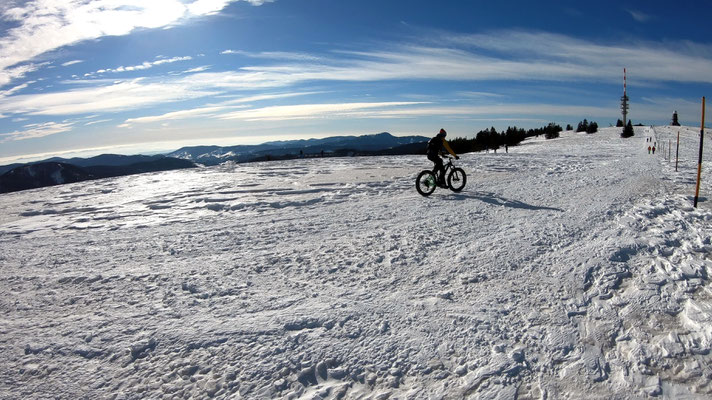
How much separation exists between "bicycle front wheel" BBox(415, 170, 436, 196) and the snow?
206cm

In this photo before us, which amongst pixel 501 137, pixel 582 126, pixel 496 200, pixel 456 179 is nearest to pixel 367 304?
pixel 496 200

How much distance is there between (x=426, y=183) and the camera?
11242mm

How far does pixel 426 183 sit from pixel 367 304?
7.27m

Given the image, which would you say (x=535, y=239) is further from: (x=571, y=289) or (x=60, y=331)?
(x=60, y=331)

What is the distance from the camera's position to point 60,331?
4137mm

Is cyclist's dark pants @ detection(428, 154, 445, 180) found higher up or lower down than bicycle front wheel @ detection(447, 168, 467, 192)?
higher up

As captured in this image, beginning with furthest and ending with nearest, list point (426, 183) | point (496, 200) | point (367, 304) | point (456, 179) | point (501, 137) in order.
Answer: point (501, 137)
point (456, 179)
point (426, 183)
point (496, 200)
point (367, 304)

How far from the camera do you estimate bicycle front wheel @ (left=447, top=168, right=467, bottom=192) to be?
11680 mm

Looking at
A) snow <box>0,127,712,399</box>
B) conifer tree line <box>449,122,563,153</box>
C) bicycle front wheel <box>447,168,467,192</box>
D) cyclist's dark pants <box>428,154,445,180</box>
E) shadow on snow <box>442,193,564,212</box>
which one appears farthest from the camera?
conifer tree line <box>449,122,563,153</box>

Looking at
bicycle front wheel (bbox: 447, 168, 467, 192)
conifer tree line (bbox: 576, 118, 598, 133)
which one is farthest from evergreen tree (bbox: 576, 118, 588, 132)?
bicycle front wheel (bbox: 447, 168, 467, 192)

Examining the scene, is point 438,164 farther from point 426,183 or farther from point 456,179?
point 456,179

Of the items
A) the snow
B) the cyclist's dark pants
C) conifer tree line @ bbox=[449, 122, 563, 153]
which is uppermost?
conifer tree line @ bbox=[449, 122, 563, 153]

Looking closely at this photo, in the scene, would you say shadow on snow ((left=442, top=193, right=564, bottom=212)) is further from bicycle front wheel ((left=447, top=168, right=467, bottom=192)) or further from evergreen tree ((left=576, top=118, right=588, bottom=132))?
evergreen tree ((left=576, top=118, right=588, bottom=132))

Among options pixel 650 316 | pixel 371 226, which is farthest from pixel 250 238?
pixel 650 316
